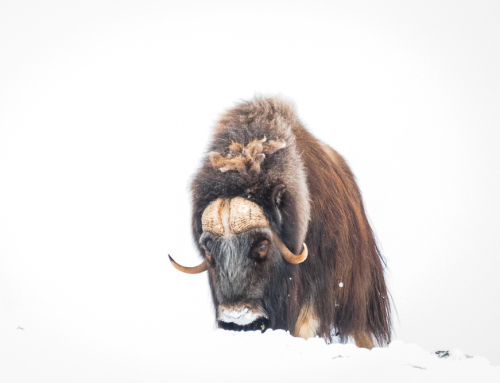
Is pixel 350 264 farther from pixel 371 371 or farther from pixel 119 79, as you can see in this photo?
pixel 119 79

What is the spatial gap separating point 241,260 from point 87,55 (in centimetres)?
9933

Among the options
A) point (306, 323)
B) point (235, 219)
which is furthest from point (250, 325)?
point (235, 219)

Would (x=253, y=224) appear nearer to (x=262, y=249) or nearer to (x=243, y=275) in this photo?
(x=262, y=249)

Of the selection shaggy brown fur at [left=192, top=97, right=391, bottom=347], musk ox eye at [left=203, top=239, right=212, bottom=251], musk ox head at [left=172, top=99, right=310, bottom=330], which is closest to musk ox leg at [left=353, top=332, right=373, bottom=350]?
shaggy brown fur at [left=192, top=97, right=391, bottom=347]

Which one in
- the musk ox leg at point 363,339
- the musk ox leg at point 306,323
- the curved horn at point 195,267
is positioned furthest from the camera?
the musk ox leg at point 363,339

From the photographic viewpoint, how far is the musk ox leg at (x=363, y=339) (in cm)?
390

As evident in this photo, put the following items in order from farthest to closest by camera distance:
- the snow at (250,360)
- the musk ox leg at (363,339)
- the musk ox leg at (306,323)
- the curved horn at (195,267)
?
1. the musk ox leg at (363,339)
2. the curved horn at (195,267)
3. the musk ox leg at (306,323)
4. the snow at (250,360)

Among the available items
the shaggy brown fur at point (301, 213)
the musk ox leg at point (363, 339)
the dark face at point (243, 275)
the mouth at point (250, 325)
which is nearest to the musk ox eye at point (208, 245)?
the dark face at point (243, 275)

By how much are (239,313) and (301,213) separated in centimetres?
81

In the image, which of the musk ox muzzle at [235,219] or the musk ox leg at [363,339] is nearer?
the musk ox muzzle at [235,219]

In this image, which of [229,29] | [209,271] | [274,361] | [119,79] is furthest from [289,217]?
[229,29]

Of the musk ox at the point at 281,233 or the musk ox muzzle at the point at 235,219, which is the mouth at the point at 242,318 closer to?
the musk ox at the point at 281,233

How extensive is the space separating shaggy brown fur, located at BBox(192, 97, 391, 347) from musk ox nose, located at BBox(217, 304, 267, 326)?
0.15m

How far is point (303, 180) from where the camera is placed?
3.48m
